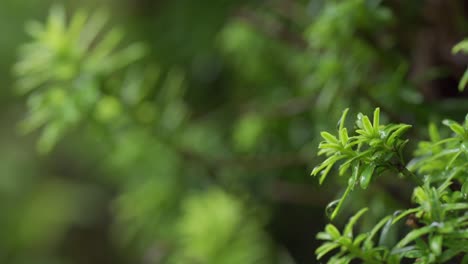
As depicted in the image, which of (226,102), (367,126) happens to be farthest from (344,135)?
(226,102)

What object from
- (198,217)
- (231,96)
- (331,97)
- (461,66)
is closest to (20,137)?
(231,96)

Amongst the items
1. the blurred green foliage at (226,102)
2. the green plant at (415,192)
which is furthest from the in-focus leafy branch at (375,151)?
the blurred green foliage at (226,102)

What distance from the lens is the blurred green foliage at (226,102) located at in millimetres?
507

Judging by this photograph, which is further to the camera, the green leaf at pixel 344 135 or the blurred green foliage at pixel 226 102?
the blurred green foliage at pixel 226 102

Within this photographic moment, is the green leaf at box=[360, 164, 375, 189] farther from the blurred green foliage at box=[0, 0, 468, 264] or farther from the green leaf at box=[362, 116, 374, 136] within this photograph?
the blurred green foliage at box=[0, 0, 468, 264]

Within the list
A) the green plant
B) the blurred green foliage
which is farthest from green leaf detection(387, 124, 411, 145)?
the blurred green foliage

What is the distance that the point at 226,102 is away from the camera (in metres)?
0.93

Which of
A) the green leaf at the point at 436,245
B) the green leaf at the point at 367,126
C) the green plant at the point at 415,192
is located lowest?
the green leaf at the point at 436,245

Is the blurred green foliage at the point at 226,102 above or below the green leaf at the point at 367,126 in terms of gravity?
above

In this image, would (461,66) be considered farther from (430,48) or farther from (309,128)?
(309,128)

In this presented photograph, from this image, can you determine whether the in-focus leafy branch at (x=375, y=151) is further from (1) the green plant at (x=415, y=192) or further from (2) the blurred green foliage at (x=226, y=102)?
(2) the blurred green foliage at (x=226, y=102)

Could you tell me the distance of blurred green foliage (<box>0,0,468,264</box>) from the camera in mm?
507

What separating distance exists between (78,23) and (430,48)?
36 cm

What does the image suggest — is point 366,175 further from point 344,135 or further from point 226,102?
point 226,102
